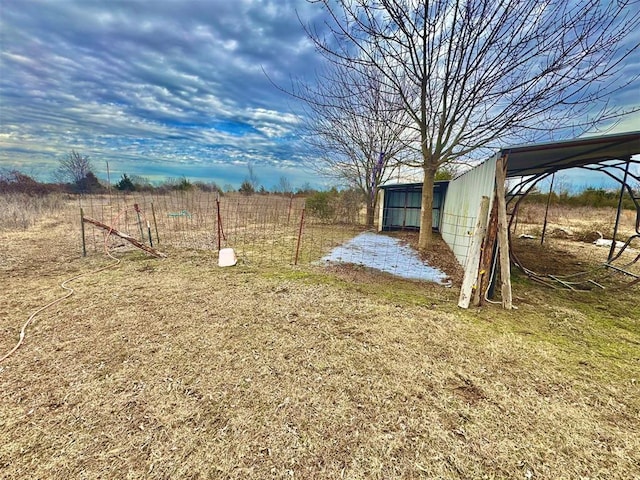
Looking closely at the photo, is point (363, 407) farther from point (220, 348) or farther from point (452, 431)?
point (220, 348)

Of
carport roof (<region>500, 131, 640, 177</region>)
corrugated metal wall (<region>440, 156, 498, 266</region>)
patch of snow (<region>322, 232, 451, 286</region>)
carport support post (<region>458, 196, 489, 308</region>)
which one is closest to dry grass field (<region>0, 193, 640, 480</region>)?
carport support post (<region>458, 196, 489, 308</region>)

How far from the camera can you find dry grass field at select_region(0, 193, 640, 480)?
1.44 metres

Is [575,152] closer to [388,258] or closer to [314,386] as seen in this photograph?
[388,258]

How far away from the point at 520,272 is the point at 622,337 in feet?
7.78

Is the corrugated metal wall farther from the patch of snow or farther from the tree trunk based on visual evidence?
the patch of snow

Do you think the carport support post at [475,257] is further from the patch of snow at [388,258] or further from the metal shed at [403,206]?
the metal shed at [403,206]

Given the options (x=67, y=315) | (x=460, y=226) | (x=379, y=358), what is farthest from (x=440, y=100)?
(x=67, y=315)

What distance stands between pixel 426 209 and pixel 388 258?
1.60 m

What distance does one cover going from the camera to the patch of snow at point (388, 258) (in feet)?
16.0

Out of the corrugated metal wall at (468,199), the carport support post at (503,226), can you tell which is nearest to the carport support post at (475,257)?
the carport support post at (503,226)

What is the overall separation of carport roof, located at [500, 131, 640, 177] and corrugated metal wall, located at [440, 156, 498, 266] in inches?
14.6

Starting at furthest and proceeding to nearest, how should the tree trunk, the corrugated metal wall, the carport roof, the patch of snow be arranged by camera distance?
the tree trunk
the patch of snow
the corrugated metal wall
the carport roof

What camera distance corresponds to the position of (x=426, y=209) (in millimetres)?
6527

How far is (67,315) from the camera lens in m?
3.00
